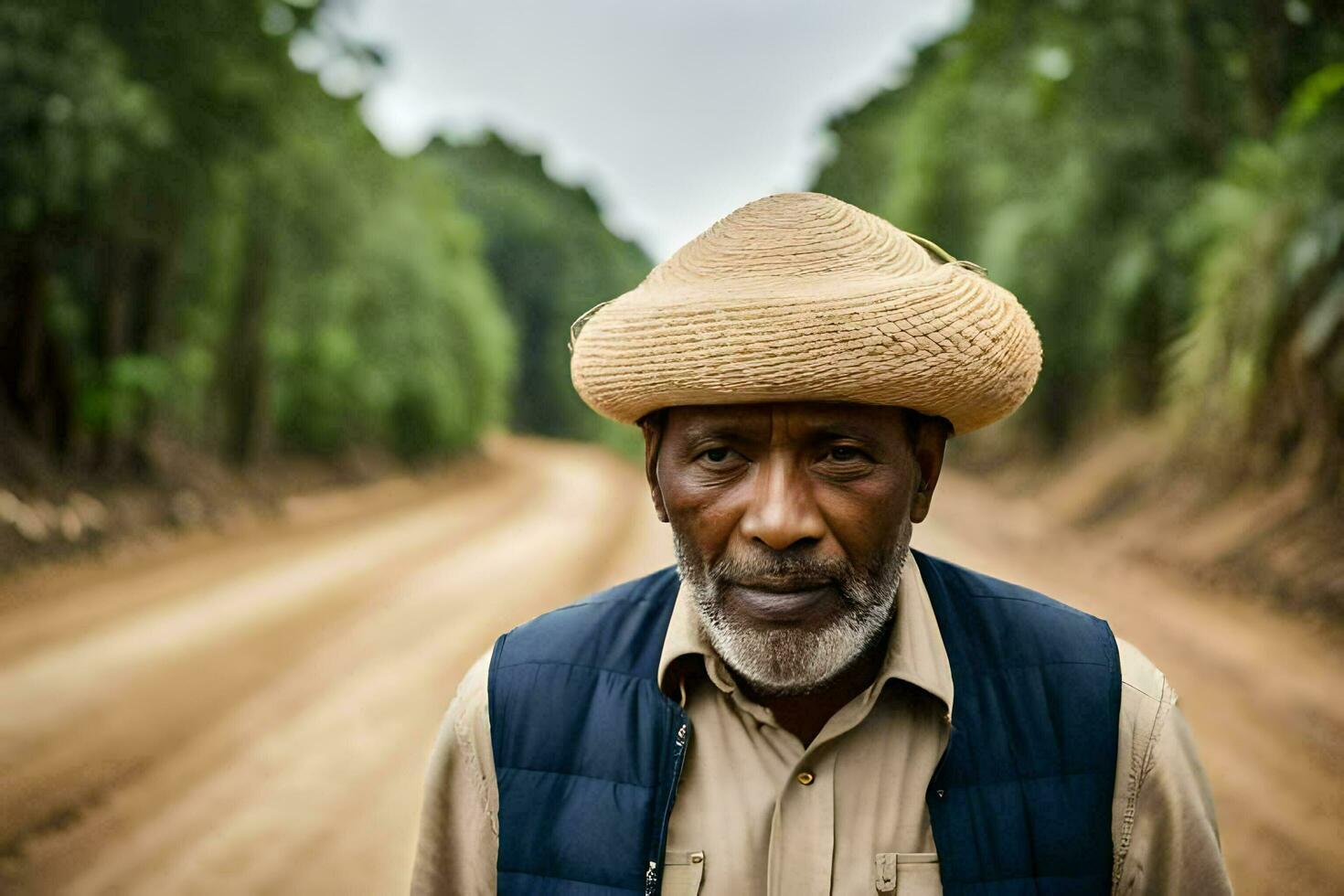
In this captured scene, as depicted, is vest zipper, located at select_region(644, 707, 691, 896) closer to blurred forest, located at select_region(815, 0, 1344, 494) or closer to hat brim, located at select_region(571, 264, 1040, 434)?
hat brim, located at select_region(571, 264, 1040, 434)

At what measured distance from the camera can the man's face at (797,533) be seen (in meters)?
1.70

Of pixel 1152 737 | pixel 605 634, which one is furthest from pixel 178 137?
pixel 1152 737

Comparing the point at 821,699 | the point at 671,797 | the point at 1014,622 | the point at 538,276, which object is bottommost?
the point at 671,797

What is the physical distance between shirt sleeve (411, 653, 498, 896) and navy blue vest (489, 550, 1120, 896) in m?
0.05

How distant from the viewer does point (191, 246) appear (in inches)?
444

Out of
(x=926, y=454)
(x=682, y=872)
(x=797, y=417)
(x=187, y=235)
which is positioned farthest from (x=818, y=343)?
(x=187, y=235)

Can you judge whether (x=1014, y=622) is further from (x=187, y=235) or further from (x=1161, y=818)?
(x=187, y=235)

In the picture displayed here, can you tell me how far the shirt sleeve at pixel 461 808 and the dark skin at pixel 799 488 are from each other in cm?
45

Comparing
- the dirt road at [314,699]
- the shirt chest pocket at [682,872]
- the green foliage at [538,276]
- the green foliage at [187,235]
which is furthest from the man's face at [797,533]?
the green foliage at [538,276]

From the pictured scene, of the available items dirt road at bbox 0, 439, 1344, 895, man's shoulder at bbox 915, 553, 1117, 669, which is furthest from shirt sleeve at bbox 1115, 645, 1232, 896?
dirt road at bbox 0, 439, 1344, 895

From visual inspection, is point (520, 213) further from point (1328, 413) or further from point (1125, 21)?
point (1328, 413)

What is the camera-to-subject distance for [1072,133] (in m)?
13.7

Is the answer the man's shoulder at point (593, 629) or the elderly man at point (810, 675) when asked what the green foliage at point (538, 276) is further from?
the elderly man at point (810, 675)

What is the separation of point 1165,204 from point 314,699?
11143 millimetres
